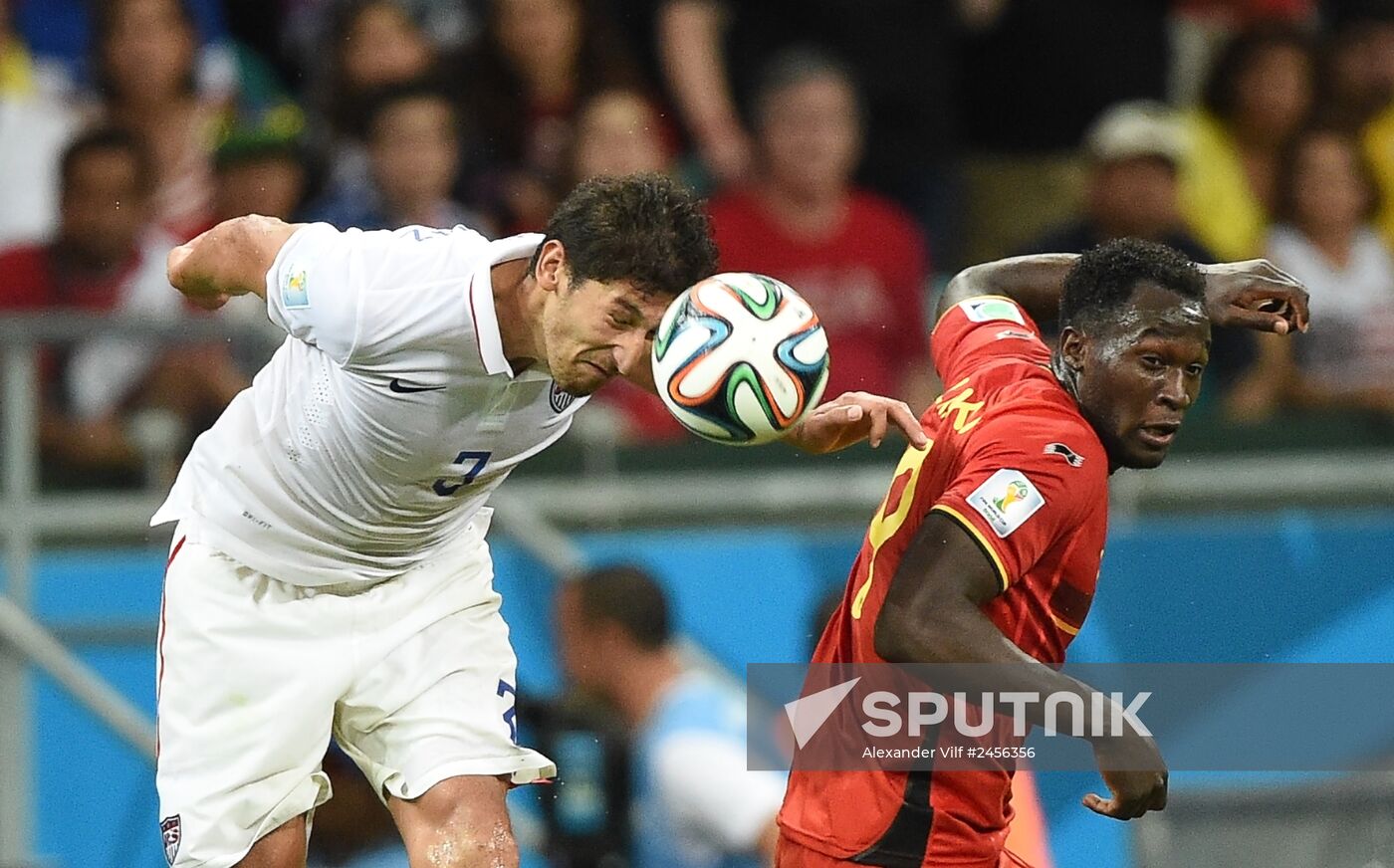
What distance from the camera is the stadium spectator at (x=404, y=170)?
856cm

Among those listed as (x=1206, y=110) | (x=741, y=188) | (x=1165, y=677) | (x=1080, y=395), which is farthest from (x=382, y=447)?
(x=1206, y=110)

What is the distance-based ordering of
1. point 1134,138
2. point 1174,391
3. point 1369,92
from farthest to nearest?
point 1369,92
point 1134,138
point 1174,391

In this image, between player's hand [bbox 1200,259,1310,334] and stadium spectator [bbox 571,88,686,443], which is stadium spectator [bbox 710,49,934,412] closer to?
stadium spectator [bbox 571,88,686,443]

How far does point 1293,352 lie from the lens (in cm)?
902

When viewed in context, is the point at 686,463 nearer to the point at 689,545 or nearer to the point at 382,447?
the point at 689,545

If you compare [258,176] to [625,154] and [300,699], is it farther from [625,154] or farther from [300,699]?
[300,699]

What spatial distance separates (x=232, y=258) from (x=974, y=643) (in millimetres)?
1991

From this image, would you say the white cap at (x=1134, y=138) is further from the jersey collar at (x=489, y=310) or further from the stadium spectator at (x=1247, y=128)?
the jersey collar at (x=489, y=310)

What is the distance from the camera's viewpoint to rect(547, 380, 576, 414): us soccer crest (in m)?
4.92

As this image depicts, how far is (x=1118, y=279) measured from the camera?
4500 mm

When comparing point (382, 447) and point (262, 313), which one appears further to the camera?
point (262, 313)

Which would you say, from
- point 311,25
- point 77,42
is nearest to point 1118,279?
point 311,25

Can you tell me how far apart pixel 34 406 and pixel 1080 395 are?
13.2 ft

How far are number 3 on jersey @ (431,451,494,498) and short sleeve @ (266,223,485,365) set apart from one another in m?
0.35
